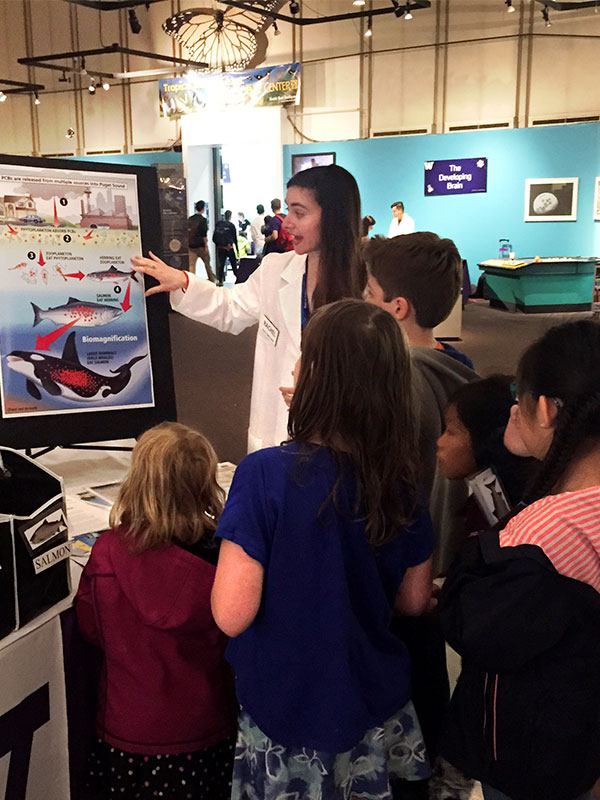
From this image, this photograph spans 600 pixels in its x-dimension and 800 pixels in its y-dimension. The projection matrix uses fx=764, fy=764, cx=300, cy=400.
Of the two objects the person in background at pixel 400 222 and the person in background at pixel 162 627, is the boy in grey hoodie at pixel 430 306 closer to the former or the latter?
the person in background at pixel 162 627

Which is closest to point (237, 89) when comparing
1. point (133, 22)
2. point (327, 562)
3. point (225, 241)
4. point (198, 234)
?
point (133, 22)

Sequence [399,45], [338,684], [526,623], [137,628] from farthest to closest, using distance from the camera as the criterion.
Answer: [399,45], [137,628], [338,684], [526,623]

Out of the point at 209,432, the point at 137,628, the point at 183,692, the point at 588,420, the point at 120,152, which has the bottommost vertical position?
the point at 209,432

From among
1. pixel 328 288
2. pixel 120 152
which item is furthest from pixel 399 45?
pixel 328 288

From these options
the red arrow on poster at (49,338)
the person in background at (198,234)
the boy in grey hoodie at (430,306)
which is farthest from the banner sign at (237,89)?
the boy in grey hoodie at (430,306)

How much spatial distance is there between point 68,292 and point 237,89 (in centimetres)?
1265

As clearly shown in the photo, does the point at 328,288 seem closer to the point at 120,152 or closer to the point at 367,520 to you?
the point at 367,520

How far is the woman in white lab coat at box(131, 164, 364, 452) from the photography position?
203 cm

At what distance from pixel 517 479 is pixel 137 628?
2.58ft

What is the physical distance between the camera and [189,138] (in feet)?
46.1

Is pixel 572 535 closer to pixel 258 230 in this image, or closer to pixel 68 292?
pixel 68 292

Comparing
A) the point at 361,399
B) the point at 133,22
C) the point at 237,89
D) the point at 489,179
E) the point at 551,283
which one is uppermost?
the point at 133,22

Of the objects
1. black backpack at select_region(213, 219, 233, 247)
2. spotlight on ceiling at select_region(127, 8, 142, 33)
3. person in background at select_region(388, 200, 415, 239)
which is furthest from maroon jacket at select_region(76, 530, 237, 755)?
spotlight on ceiling at select_region(127, 8, 142, 33)

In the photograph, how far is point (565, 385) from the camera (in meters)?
1.17
